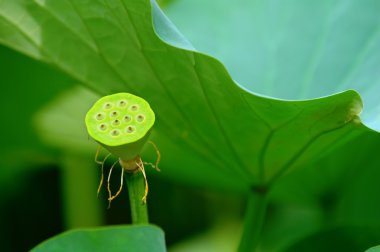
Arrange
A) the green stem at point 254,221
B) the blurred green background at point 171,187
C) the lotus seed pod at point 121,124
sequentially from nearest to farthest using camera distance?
the lotus seed pod at point 121,124 → the green stem at point 254,221 → the blurred green background at point 171,187

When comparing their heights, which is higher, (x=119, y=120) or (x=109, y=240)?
(x=119, y=120)

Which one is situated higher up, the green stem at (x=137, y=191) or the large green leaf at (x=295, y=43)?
the large green leaf at (x=295, y=43)

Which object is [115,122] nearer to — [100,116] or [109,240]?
[100,116]

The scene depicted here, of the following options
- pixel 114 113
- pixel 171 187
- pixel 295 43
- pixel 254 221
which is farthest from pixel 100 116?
pixel 171 187

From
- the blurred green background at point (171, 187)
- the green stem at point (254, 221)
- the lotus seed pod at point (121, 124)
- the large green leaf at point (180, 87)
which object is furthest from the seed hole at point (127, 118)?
the blurred green background at point (171, 187)

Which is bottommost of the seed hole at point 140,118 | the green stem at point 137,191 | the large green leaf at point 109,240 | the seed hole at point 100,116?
the large green leaf at point 109,240

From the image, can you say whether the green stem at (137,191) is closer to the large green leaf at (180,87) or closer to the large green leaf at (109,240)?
the large green leaf at (109,240)

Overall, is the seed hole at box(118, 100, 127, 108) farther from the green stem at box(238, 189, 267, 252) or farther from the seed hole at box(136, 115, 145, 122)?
the green stem at box(238, 189, 267, 252)
